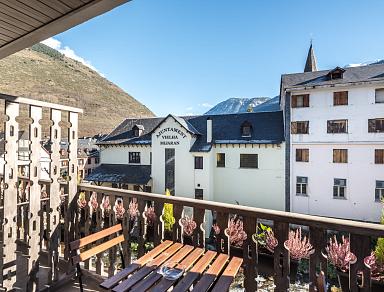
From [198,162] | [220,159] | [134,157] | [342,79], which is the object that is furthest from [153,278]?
[134,157]

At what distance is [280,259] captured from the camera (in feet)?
5.73

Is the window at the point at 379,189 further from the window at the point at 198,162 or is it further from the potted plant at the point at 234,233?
the potted plant at the point at 234,233

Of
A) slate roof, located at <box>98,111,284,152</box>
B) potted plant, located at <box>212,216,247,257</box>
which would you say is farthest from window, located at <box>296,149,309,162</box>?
potted plant, located at <box>212,216,247,257</box>

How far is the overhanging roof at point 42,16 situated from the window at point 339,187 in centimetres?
1701

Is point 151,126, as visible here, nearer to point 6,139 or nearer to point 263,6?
point 263,6

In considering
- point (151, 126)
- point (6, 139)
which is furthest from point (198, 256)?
point (151, 126)

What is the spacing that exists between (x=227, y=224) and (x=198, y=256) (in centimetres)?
37

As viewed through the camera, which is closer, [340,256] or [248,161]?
[340,256]

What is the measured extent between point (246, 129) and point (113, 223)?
15.4 meters

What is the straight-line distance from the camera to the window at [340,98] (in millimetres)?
15024

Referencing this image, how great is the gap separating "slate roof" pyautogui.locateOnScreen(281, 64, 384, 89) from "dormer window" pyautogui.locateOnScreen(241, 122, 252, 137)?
376cm

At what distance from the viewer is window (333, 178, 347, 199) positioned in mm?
14953

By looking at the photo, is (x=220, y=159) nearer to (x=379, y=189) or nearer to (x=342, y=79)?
(x=342, y=79)

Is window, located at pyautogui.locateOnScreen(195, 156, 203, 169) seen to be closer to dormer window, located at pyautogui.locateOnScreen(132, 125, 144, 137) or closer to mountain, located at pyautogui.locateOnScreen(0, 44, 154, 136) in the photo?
dormer window, located at pyautogui.locateOnScreen(132, 125, 144, 137)
